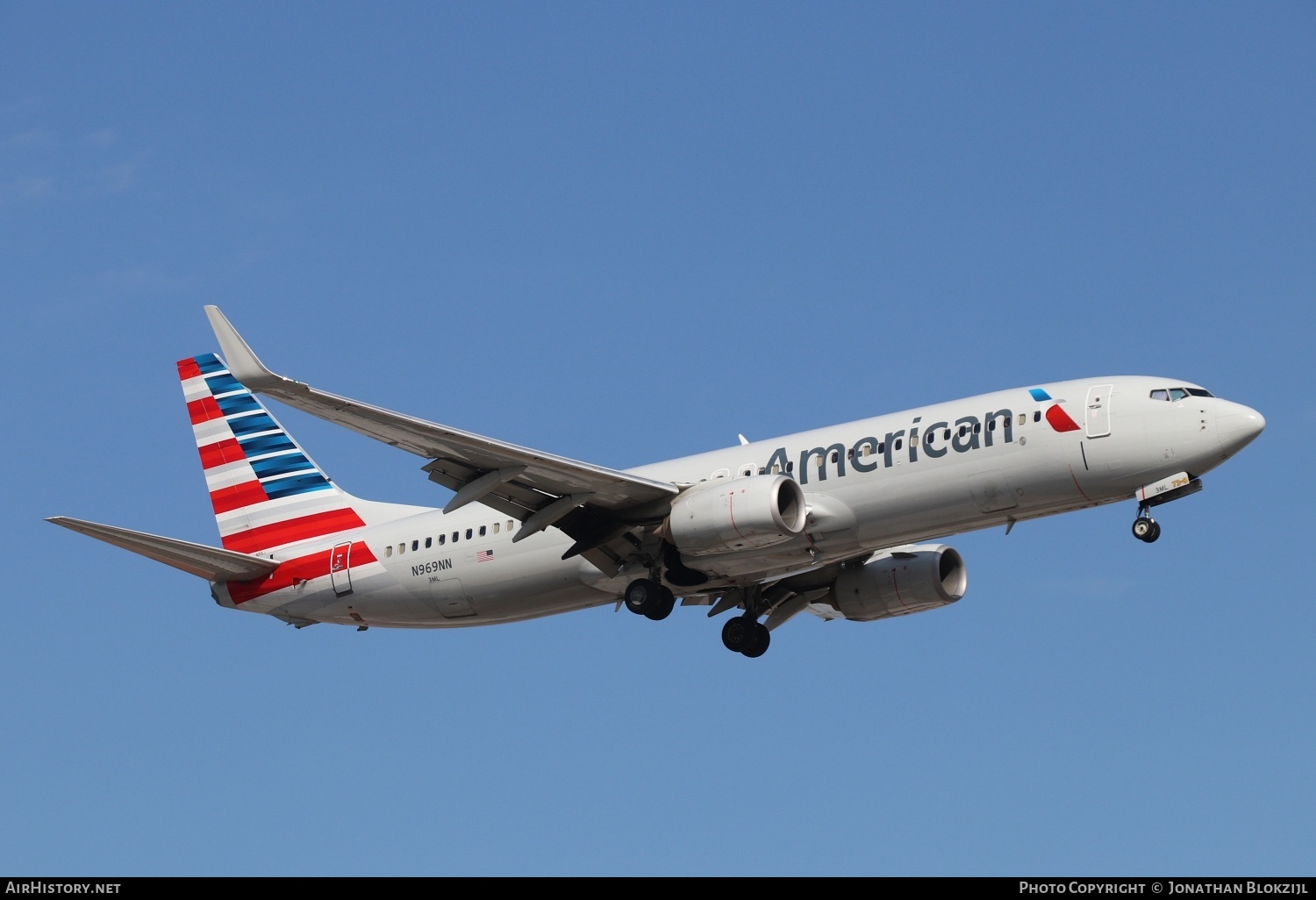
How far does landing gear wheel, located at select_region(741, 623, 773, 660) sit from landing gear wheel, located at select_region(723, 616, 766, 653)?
0.03 m

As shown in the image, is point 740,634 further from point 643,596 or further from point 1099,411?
point 1099,411

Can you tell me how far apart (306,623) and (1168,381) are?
21171 mm

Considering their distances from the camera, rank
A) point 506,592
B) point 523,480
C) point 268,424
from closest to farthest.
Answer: point 523,480, point 506,592, point 268,424

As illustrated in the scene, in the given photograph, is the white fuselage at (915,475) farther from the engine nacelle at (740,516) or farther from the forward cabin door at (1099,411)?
the engine nacelle at (740,516)

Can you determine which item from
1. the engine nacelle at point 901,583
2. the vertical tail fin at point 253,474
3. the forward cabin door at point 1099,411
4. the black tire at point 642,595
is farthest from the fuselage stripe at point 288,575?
the forward cabin door at point 1099,411

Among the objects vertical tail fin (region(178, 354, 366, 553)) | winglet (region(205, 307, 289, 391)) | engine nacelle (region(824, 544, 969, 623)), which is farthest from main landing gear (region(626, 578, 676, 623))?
winglet (region(205, 307, 289, 391))

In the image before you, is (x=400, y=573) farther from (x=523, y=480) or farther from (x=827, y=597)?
(x=827, y=597)

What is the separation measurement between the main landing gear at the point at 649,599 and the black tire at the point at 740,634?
3823 mm

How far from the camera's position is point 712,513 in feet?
113

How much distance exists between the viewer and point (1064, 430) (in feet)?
109

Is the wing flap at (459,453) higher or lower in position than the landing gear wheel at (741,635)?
higher

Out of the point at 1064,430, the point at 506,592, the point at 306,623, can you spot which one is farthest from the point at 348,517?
the point at 1064,430

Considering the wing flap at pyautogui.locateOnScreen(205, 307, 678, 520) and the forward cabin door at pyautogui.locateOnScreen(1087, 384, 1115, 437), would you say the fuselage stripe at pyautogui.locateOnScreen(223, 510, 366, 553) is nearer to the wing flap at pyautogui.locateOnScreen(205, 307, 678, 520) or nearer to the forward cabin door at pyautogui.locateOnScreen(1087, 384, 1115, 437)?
the wing flap at pyautogui.locateOnScreen(205, 307, 678, 520)

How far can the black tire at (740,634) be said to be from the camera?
131 ft
